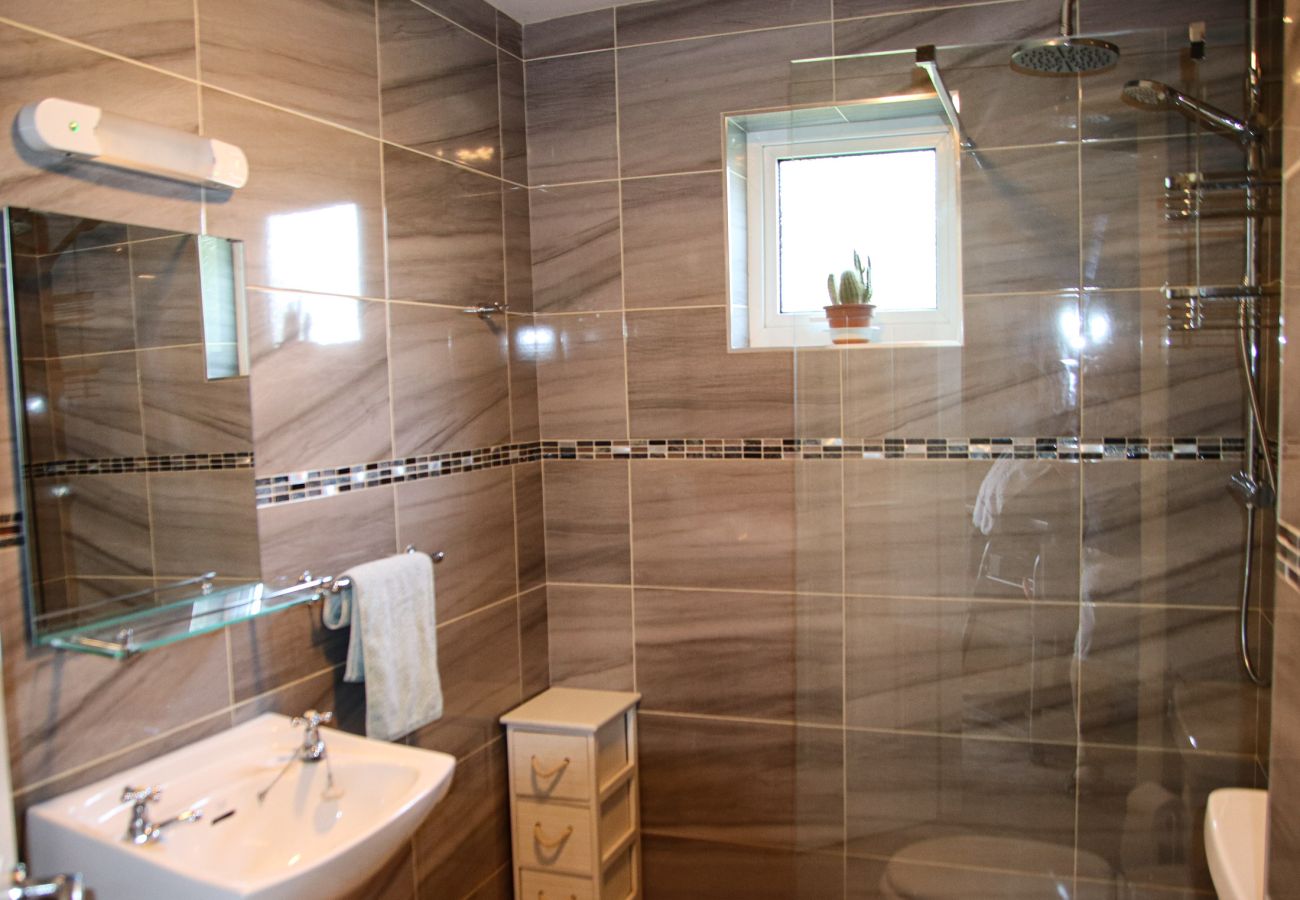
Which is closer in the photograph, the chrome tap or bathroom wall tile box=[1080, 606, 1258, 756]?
the chrome tap

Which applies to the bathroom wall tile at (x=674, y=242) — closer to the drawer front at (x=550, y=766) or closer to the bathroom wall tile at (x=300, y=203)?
the bathroom wall tile at (x=300, y=203)

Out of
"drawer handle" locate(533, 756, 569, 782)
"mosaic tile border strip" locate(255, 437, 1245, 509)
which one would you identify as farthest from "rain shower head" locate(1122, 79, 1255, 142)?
"drawer handle" locate(533, 756, 569, 782)

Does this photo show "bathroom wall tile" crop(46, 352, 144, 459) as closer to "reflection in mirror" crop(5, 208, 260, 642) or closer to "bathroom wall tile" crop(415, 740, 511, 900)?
"reflection in mirror" crop(5, 208, 260, 642)

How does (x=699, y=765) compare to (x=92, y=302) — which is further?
(x=699, y=765)

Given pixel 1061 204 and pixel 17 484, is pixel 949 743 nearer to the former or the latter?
pixel 1061 204

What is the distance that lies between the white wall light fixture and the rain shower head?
175cm

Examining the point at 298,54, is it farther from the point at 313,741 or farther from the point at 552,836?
the point at 552,836

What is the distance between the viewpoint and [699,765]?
2938mm

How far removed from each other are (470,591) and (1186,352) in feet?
5.82

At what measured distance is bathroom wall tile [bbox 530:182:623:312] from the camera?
292 cm

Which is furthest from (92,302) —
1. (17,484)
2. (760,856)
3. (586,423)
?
(760,856)

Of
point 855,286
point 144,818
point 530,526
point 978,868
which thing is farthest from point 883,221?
point 144,818

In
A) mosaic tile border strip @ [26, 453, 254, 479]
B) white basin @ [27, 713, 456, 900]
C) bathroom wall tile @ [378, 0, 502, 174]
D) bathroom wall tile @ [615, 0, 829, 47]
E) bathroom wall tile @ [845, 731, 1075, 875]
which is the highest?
bathroom wall tile @ [615, 0, 829, 47]

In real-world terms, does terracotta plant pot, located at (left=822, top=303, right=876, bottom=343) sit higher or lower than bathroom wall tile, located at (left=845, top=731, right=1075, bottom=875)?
higher
